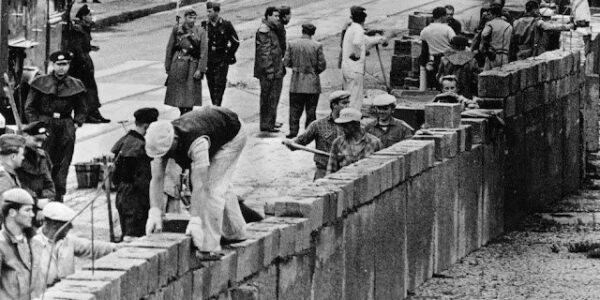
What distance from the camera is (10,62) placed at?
23.9 meters

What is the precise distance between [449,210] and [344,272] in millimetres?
4697

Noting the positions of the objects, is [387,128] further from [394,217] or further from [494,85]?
[494,85]

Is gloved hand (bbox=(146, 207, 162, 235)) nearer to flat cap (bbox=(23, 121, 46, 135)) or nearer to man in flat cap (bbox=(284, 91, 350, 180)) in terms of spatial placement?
flat cap (bbox=(23, 121, 46, 135))

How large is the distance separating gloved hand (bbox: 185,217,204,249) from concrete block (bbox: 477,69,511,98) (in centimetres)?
1224

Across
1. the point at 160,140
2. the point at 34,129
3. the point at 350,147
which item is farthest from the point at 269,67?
the point at 160,140

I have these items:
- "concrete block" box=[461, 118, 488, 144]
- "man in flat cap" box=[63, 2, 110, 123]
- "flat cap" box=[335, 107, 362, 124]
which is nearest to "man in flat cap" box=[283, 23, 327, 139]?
"man in flat cap" box=[63, 2, 110, 123]

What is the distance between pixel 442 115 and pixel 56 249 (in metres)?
9.17

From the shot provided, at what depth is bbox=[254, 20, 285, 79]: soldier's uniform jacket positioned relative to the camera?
25906 mm

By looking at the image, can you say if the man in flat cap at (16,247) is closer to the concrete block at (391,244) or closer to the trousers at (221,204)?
the trousers at (221,204)

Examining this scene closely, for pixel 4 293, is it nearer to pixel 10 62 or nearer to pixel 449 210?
pixel 449 210

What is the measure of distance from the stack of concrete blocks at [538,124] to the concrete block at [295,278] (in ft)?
30.1

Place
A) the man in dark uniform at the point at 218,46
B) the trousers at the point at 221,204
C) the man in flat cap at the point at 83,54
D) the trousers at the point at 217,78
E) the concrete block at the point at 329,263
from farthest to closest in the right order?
the trousers at the point at 217,78 < the man in dark uniform at the point at 218,46 < the man in flat cap at the point at 83,54 < the concrete block at the point at 329,263 < the trousers at the point at 221,204

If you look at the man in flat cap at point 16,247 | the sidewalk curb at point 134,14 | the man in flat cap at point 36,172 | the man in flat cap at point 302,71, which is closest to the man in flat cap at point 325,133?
the man in flat cap at point 36,172

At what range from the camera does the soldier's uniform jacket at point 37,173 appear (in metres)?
17.1
